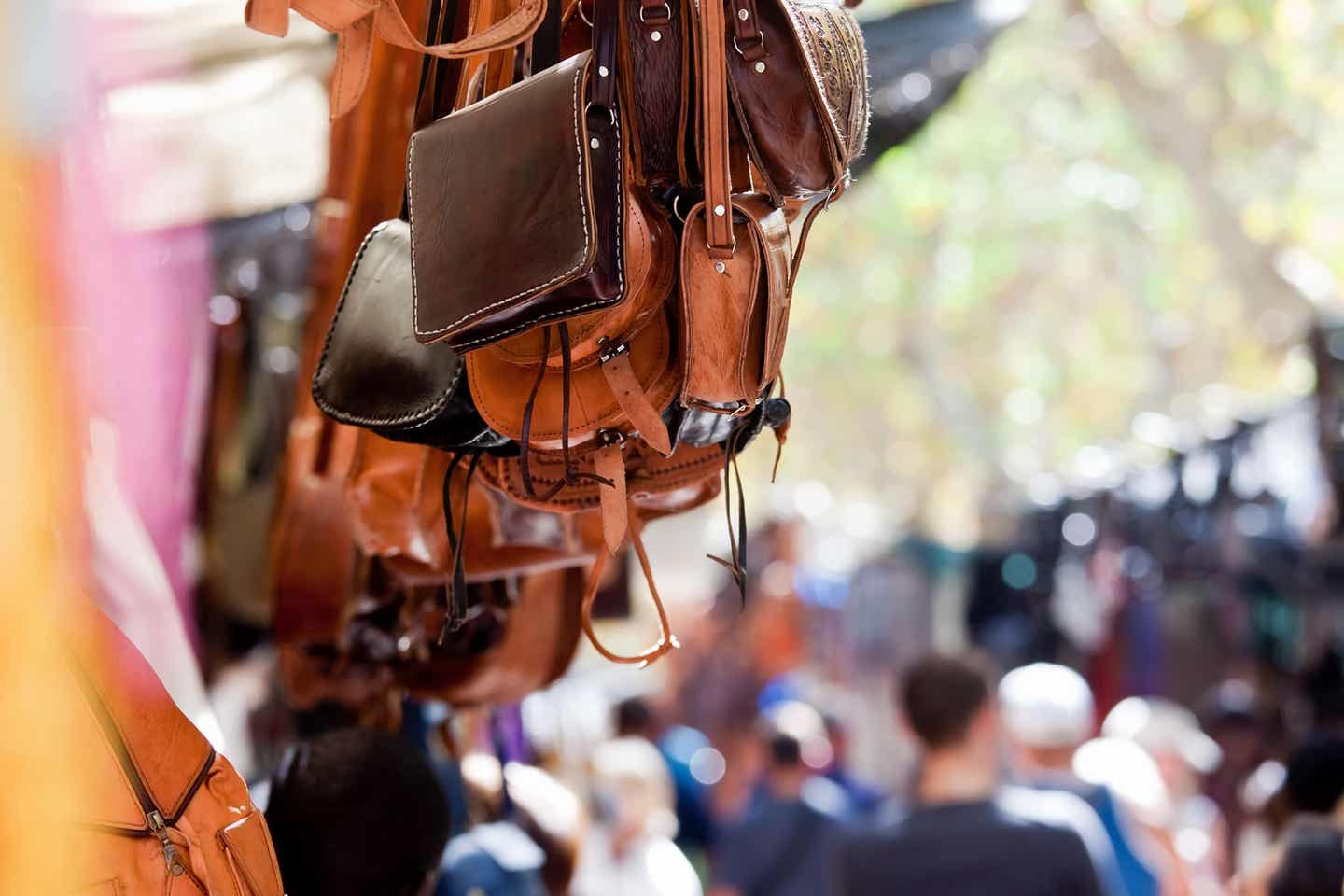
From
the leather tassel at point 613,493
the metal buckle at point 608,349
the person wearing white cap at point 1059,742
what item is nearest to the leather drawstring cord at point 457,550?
the leather tassel at point 613,493

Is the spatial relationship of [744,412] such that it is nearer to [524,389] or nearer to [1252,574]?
[524,389]

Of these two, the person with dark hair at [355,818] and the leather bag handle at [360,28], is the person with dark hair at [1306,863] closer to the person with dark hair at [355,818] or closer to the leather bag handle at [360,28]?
the person with dark hair at [355,818]

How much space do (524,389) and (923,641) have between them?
26.3ft

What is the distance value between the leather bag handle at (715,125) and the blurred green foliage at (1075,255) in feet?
5.29

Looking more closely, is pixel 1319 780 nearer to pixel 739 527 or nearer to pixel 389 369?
pixel 739 527

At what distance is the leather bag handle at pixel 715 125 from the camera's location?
145 cm

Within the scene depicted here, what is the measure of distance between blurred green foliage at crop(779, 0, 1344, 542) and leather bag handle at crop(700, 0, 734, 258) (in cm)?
161

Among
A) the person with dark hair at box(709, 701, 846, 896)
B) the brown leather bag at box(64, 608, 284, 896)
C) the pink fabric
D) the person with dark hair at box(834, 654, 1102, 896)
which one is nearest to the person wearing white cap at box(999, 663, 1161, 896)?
the person with dark hair at box(834, 654, 1102, 896)

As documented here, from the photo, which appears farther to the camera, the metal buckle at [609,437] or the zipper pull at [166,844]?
the metal buckle at [609,437]

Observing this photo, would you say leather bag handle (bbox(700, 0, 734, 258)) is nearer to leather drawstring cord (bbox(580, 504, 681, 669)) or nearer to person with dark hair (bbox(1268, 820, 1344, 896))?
leather drawstring cord (bbox(580, 504, 681, 669))

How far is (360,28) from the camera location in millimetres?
A: 1612

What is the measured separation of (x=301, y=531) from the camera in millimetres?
2533

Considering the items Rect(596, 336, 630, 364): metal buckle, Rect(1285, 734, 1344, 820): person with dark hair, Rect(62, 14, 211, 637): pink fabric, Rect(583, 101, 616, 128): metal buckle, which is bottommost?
Rect(1285, 734, 1344, 820): person with dark hair

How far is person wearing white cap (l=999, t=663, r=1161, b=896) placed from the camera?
420cm
